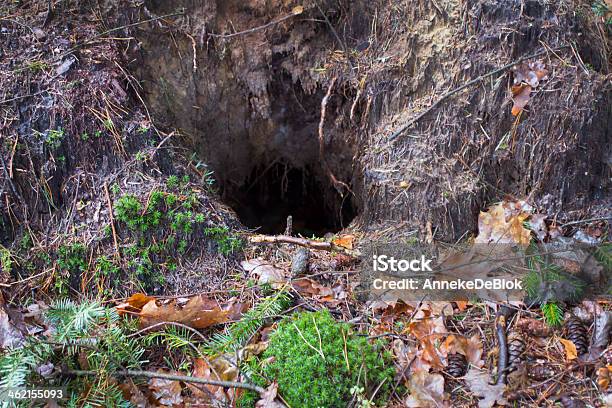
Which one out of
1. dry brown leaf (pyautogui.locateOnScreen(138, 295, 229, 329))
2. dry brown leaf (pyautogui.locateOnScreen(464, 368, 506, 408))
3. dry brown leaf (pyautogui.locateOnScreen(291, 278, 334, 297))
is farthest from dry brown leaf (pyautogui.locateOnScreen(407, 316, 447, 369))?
dry brown leaf (pyautogui.locateOnScreen(138, 295, 229, 329))

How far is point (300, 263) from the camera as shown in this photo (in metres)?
3.23

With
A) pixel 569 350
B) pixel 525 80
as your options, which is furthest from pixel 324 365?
pixel 525 80

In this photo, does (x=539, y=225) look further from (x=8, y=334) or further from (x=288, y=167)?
(x=8, y=334)

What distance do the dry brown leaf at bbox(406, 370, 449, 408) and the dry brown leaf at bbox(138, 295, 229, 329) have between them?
3.26ft

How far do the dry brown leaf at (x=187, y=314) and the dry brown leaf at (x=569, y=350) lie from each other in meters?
1.68

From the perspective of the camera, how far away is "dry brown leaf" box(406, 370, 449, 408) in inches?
104

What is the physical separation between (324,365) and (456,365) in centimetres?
65

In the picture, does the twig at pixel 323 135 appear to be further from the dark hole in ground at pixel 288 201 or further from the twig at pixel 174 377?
the twig at pixel 174 377

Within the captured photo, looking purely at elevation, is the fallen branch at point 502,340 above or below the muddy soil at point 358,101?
below

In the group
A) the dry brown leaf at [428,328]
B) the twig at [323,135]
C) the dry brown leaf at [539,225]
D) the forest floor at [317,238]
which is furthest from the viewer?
the twig at [323,135]

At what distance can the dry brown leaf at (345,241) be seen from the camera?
3495 millimetres

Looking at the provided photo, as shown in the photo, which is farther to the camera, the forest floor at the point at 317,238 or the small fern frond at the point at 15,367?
the forest floor at the point at 317,238

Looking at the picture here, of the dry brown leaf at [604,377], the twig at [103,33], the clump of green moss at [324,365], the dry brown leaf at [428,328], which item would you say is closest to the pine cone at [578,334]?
the dry brown leaf at [604,377]

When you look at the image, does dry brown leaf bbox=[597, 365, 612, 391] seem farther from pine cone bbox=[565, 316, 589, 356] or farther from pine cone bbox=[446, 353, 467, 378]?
pine cone bbox=[446, 353, 467, 378]
